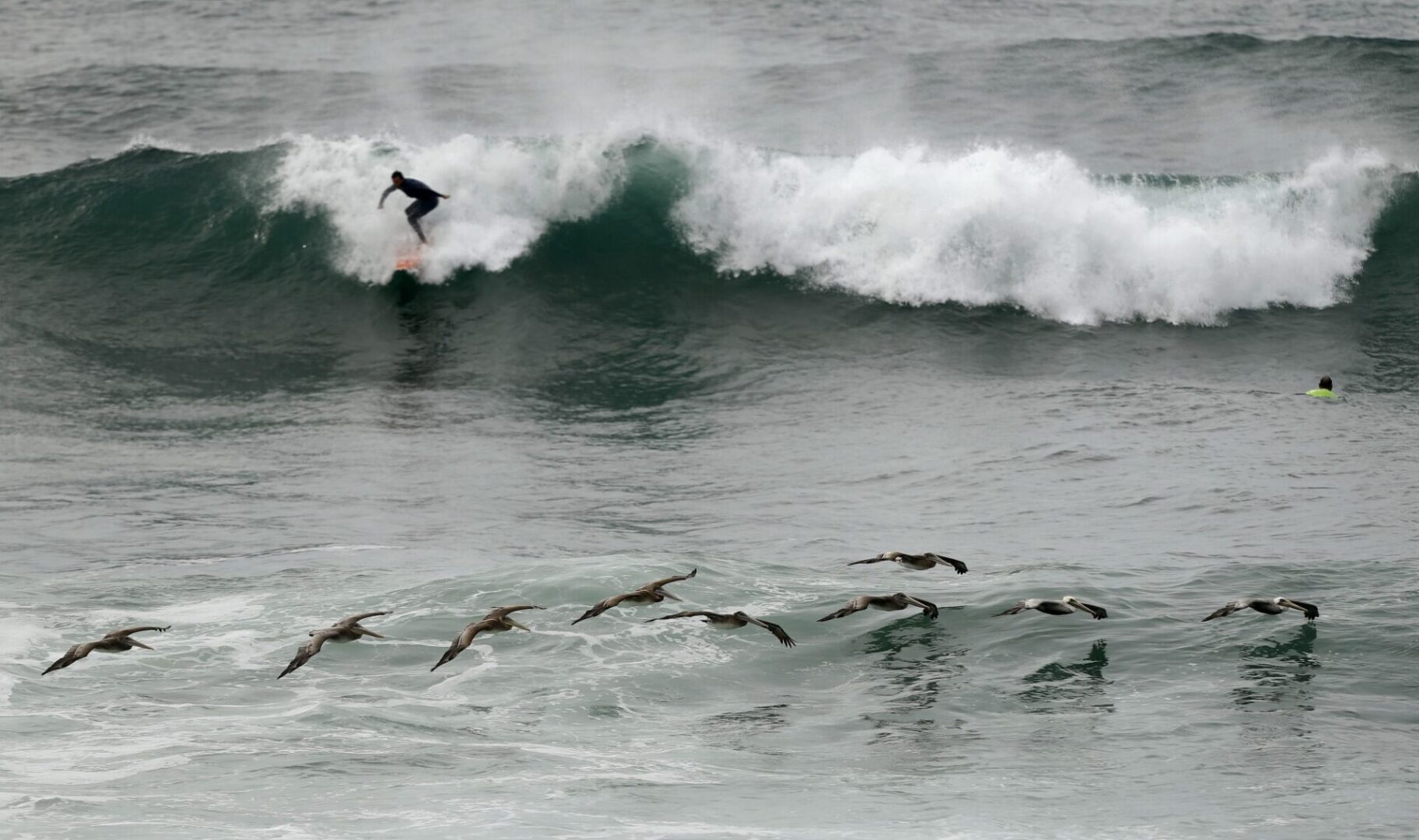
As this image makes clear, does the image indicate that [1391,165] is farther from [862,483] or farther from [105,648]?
[105,648]

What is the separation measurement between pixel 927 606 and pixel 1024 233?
11.8 meters

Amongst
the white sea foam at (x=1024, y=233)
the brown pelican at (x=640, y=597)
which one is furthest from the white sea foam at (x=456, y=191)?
the brown pelican at (x=640, y=597)

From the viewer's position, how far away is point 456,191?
25406 millimetres

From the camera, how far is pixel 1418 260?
82.3ft

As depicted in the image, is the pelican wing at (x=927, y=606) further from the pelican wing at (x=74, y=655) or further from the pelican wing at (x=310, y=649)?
the pelican wing at (x=74, y=655)

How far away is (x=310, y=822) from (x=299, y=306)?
552 inches

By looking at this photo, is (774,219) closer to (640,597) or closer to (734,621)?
(640,597)

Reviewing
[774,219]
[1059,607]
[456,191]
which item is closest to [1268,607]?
[1059,607]

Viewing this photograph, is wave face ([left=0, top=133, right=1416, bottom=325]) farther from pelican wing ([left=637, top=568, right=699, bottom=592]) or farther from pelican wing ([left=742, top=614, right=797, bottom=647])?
pelican wing ([left=742, top=614, right=797, bottom=647])

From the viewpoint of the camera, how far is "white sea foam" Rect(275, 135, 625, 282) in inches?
972

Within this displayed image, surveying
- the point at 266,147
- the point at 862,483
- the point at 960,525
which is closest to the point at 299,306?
the point at 266,147

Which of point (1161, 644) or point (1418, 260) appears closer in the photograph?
point (1161, 644)

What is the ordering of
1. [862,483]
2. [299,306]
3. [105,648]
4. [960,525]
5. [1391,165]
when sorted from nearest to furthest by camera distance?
[105,648] → [960,525] → [862,483] → [299,306] → [1391,165]

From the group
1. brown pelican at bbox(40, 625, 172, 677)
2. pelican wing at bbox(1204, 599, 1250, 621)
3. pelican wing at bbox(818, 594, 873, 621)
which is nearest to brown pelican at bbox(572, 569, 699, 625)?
pelican wing at bbox(818, 594, 873, 621)
